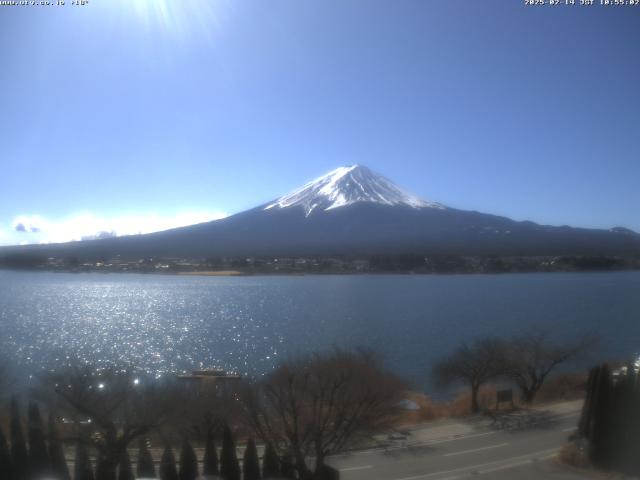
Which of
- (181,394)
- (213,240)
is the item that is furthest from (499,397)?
(213,240)

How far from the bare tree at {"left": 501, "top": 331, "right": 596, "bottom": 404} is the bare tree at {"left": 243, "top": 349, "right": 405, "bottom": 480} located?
5145mm

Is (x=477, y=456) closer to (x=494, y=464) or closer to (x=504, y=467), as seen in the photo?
(x=494, y=464)

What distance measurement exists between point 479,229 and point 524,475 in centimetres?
6625

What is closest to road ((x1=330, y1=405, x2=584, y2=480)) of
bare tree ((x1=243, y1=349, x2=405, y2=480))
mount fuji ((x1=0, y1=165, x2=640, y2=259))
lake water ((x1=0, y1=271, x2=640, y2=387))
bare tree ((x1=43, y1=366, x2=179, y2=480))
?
bare tree ((x1=243, y1=349, x2=405, y2=480))

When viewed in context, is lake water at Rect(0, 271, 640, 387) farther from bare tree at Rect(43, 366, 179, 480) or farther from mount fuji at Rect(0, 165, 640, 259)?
mount fuji at Rect(0, 165, 640, 259)

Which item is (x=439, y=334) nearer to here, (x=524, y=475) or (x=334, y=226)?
(x=524, y=475)

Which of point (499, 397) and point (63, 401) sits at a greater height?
point (63, 401)

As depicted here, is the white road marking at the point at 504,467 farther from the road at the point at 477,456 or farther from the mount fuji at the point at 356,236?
the mount fuji at the point at 356,236

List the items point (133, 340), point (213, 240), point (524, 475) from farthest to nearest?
point (213, 240), point (133, 340), point (524, 475)

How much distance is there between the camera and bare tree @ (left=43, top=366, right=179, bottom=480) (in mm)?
6293

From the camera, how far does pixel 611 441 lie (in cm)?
671

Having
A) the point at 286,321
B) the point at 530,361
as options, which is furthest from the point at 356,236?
→ the point at 530,361

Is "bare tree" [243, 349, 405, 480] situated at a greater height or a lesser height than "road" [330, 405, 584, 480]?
greater

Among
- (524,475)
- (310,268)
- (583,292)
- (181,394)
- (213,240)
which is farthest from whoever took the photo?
(213,240)
